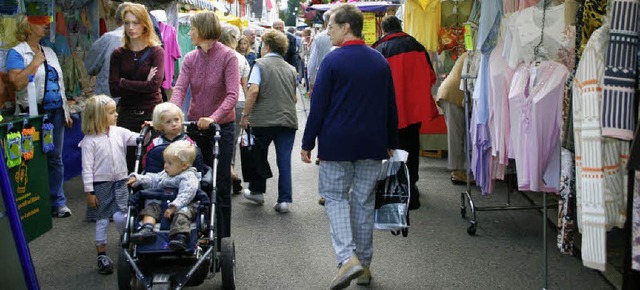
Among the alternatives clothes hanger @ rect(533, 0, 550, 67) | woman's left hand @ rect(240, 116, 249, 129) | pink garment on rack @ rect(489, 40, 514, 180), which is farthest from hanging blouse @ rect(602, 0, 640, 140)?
woman's left hand @ rect(240, 116, 249, 129)

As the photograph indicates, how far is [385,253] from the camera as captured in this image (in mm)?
6871

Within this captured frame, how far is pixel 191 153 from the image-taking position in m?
5.27

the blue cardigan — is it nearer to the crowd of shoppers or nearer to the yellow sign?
the crowd of shoppers

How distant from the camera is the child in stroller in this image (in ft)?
15.8

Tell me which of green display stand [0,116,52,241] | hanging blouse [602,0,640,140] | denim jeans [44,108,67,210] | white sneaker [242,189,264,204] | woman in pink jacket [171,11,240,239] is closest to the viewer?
hanging blouse [602,0,640,140]

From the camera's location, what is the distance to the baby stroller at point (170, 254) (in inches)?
190

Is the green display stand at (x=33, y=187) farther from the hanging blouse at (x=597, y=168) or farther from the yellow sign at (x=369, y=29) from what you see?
the yellow sign at (x=369, y=29)

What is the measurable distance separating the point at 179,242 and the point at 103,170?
1775 mm

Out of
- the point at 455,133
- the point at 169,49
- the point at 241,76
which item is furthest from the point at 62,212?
the point at 455,133

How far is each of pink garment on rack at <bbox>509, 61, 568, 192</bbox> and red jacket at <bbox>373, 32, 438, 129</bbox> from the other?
7.30 ft

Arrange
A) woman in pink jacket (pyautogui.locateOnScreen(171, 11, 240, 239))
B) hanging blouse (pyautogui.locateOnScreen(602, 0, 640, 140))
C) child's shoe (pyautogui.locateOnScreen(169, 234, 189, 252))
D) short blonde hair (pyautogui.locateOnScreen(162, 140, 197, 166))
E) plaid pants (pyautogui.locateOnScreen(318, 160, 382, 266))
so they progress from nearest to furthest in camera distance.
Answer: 1. hanging blouse (pyautogui.locateOnScreen(602, 0, 640, 140))
2. child's shoe (pyautogui.locateOnScreen(169, 234, 189, 252))
3. short blonde hair (pyautogui.locateOnScreen(162, 140, 197, 166))
4. plaid pants (pyautogui.locateOnScreen(318, 160, 382, 266))
5. woman in pink jacket (pyautogui.locateOnScreen(171, 11, 240, 239))

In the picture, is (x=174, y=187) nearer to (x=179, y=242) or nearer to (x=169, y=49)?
(x=179, y=242)

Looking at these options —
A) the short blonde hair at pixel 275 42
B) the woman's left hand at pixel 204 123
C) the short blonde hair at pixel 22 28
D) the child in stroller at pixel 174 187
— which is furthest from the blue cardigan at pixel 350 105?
the short blonde hair at pixel 22 28

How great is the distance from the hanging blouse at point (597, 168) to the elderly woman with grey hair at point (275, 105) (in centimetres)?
458
